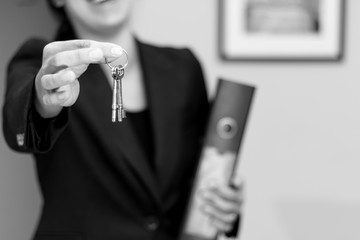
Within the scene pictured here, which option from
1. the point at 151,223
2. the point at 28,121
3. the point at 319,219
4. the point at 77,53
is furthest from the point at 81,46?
the point at 319,219

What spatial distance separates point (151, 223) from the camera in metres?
1.17

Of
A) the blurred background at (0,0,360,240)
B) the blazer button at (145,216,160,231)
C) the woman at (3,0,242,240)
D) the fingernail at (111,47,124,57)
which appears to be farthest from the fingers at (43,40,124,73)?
the blurred background at (0,0,360,240)

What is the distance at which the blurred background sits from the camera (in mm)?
1456

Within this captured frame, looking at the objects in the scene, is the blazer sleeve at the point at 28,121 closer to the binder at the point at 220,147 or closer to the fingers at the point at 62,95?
the fingers at the point at 62,95

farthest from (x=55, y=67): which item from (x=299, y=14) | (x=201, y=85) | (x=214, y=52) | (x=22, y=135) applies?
(x=299, y=14)

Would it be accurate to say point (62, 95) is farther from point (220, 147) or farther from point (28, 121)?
point (220, 147)

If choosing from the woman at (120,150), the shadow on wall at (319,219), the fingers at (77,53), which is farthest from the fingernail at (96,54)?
the shadow on wall at (319,219)

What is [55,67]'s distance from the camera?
76 centimetres

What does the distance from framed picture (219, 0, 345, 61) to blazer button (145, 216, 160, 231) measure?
1.52ft

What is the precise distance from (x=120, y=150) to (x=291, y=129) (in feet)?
1.69

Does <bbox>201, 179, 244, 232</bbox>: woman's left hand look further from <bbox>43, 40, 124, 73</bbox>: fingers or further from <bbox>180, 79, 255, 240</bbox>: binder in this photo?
<bbox>43, 40, 124, 73</bbox>: fingers

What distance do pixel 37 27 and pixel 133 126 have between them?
14.6 inches

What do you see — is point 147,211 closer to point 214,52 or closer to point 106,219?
point 106,219

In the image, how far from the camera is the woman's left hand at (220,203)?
Answer: 1.21m
